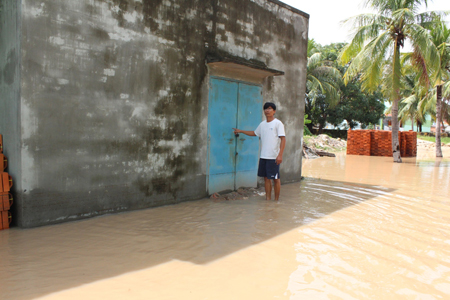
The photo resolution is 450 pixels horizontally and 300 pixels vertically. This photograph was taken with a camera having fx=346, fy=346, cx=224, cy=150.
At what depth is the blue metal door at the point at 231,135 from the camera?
6918 millimetres

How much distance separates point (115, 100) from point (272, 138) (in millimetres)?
2913

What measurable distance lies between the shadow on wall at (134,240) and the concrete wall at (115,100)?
16.0 inches

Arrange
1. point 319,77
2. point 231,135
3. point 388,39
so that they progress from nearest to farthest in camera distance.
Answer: point 231,135, point 388,39, point 319,77

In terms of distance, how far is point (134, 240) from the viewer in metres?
4.30

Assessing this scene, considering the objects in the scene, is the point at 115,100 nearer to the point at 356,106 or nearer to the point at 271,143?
the point at 271,143

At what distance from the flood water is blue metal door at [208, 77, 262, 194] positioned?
1031mm

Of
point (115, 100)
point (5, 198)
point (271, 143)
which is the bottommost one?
point (5, 198)

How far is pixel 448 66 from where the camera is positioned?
2069 centimetres

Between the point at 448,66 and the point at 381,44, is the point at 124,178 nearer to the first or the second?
the point at 381,44

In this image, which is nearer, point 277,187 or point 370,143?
point 277,187

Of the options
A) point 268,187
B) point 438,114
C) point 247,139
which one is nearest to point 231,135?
point 247,139

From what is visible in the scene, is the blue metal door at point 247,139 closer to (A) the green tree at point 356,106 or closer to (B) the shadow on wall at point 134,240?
(B) the shadow on wall at point 134,240

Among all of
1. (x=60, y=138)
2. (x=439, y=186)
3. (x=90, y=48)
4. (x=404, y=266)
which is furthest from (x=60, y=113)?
(x=439, y=186)

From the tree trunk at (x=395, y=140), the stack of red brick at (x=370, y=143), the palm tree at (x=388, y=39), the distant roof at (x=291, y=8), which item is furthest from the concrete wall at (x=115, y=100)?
the stack of red brick at (x=370, y=143)
